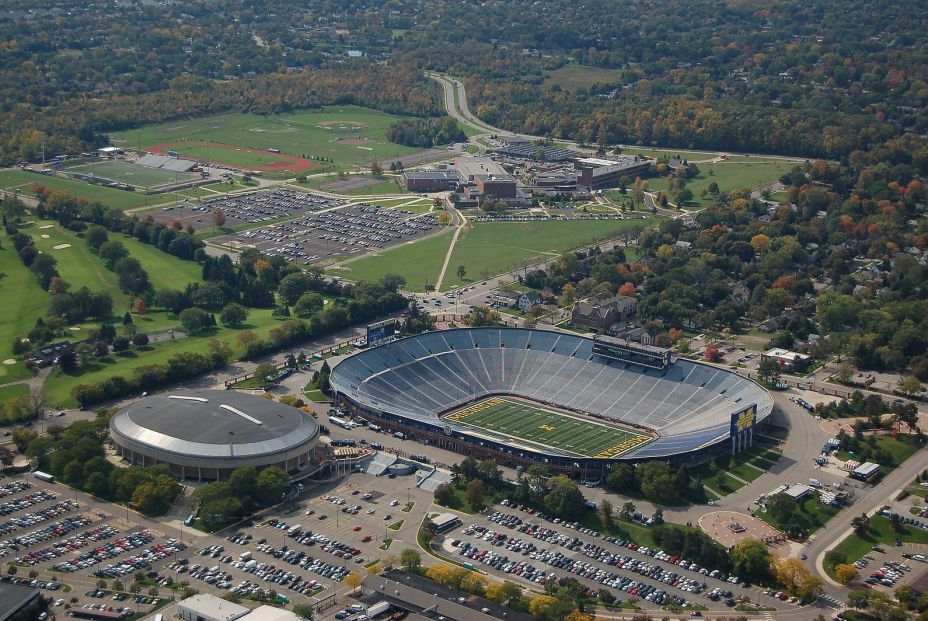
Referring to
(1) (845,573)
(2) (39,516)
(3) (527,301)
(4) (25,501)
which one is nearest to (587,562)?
(1) (845,573)

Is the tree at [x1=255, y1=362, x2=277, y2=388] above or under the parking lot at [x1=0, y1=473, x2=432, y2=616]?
above

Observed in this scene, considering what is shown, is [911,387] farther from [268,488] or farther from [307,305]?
[307,305]

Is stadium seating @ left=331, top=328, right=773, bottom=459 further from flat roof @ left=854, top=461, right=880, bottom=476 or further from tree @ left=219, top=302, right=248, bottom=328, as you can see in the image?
tree @ left=219, top=302, right=248, bottom=328

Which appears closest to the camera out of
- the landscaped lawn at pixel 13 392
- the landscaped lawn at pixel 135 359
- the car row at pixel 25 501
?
the car row at pixel 25 501

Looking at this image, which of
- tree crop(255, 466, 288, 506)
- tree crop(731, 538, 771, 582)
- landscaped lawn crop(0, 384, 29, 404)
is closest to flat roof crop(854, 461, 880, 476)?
tree crop(731, 538, 771, 582)

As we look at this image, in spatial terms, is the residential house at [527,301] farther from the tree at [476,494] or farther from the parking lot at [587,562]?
the parking lot at [587,562]

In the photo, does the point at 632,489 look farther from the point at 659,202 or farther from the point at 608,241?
the point at 659,202

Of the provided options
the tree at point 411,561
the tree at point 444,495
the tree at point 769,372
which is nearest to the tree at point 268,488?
the tree at point 444,495
